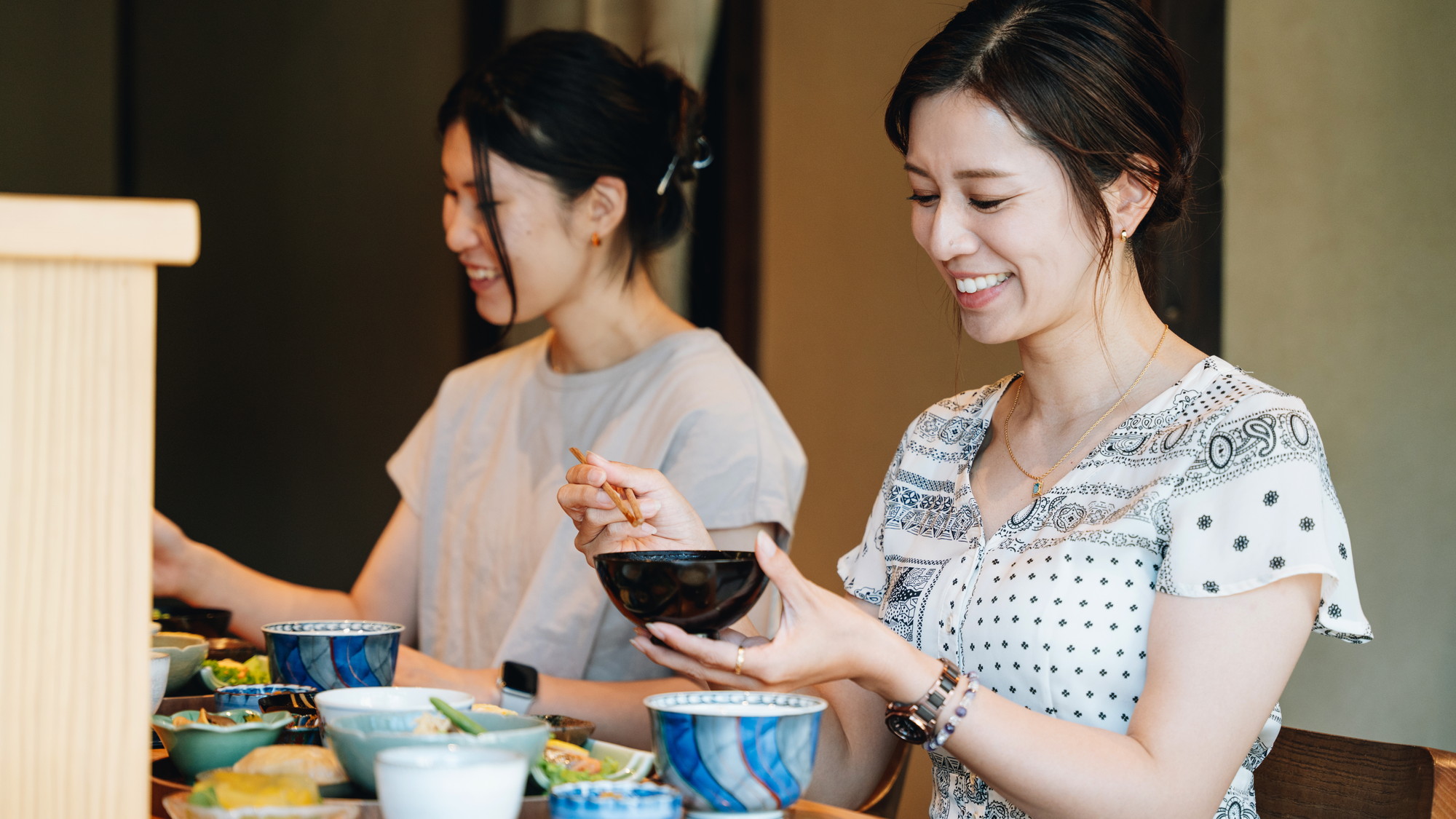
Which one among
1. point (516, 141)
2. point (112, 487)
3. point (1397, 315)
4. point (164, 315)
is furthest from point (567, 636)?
point (164, 315)

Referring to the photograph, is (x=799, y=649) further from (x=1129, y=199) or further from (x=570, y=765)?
(x=1129, y=199)

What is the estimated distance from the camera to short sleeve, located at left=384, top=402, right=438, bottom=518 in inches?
81.0

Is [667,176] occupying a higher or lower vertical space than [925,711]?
higher

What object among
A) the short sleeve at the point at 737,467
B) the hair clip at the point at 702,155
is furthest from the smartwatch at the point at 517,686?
the hair clip at the point at 702,155

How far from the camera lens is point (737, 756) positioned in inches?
26.3

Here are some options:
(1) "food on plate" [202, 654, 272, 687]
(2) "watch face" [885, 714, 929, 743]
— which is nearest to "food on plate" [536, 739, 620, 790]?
(2) "watch face" [885, 714, 929, 743]

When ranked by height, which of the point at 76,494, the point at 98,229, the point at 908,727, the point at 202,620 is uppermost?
the point at 98,229

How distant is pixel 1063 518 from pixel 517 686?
0.58m

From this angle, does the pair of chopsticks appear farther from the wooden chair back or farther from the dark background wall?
the dark background wall

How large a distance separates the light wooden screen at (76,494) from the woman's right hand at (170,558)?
1273 millimetres

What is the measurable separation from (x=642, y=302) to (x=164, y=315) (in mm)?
2557

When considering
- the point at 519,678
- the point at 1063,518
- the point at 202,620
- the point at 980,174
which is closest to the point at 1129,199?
the point at 980,174

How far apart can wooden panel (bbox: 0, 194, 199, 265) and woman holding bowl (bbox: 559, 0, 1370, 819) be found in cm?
42

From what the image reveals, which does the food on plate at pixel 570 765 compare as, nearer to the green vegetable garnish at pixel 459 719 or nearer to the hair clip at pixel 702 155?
the green vegetable garnish at pixel 459 719
